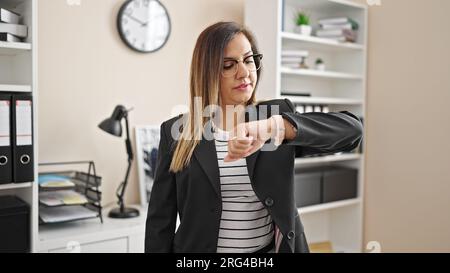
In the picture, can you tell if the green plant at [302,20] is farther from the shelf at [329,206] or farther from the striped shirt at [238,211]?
the striped shirt at [238,211]

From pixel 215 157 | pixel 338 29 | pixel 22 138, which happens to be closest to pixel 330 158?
pixel 338 29

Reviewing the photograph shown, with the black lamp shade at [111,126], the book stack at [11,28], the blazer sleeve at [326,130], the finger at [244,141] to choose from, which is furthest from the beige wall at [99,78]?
the finger at [244,141]

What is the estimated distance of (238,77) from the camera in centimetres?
101

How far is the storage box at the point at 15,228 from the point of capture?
1.48 metres

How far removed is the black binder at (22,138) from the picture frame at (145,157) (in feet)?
1.90

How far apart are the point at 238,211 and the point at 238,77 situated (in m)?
0.33

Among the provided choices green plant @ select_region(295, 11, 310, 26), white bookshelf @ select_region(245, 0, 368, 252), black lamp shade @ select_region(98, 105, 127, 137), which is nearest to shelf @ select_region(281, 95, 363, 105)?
white bookshelf @ select_region(245, 0, 368, 252)

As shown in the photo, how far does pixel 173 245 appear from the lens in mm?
1131

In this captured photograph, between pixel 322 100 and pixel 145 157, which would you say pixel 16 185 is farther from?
pixel 322 100

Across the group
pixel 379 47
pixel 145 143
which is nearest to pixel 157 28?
pixel 145 143

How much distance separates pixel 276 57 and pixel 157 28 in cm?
61

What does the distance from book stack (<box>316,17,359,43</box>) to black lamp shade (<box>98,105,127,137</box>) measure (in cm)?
126

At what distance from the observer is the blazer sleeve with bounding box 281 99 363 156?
0.79 meters

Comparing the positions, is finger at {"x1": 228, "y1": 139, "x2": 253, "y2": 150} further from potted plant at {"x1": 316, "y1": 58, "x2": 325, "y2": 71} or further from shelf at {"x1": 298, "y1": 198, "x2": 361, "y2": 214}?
potted plant at {"x1": 316, "y1": 58, "x2": 325, "y2": 71}
